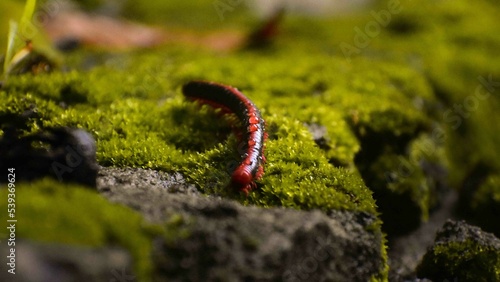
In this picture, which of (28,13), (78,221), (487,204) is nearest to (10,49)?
(28,13)

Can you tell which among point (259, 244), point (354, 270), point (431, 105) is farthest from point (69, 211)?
point (431, 105)

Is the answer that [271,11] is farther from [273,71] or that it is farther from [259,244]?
[259,244]

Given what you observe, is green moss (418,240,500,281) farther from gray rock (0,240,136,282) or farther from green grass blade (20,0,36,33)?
green grass blade (20,0,36,33)

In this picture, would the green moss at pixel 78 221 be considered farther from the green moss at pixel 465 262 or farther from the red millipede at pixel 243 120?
the green moss at pixel 465 262

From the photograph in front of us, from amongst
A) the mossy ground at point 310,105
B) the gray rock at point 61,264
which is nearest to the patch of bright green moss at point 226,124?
the mossy ground at point 310,105

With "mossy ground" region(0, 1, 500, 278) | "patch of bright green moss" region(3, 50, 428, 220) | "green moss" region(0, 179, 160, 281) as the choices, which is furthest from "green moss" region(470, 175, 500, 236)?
"green moss" region(0, 179, 160, 281)

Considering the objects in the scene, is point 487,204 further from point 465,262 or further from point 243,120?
point 243,120
